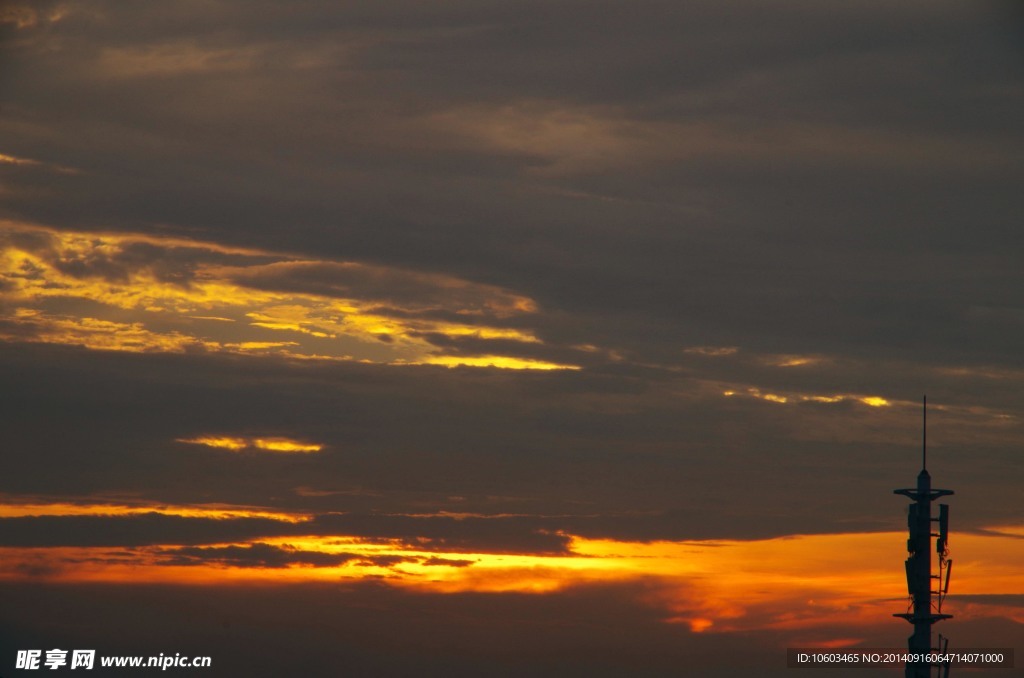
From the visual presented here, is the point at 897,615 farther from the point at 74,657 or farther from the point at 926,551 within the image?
the point at 74,657

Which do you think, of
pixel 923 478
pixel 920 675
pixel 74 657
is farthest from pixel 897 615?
pixel 74 657

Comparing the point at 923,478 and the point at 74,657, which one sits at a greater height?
the point at 923,478

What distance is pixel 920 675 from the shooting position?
14925 centimetres

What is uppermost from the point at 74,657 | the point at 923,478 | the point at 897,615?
the point at 923,478

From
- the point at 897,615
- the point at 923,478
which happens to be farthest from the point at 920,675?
the point at 923,478

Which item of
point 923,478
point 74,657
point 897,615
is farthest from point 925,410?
point 74,657

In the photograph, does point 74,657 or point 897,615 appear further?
point 74,657

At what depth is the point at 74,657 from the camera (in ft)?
536

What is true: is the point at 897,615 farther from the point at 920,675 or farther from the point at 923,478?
the point at 923,478

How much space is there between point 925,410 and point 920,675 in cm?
3182

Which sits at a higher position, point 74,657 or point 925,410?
point 925,410

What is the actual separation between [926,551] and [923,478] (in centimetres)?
868

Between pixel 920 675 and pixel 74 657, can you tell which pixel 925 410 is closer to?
pixel 920 675

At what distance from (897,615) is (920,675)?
7590mm
